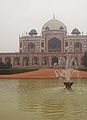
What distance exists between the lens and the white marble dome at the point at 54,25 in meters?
56.9

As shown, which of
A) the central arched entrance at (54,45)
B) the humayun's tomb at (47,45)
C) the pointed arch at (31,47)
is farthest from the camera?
the pointed arch at (31,47)

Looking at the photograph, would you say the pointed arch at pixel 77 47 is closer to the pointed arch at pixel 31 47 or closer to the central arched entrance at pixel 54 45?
the central arched entrance at pixel 54 45

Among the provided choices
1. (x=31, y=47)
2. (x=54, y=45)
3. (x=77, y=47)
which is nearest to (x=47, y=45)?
(x=54, y=45)

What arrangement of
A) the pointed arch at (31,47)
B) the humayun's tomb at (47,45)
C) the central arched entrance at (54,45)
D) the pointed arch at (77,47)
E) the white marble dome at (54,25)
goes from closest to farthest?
the humayun's tomb at (47,45) → the white marble dome at (54,25) → the pointed arch at (77,47) → the central arched entrance at (54,45) → the pointed arch at (31,47)

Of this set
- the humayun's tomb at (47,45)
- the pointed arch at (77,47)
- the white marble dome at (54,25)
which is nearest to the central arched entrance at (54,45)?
the humayun's tomb at (47,45)

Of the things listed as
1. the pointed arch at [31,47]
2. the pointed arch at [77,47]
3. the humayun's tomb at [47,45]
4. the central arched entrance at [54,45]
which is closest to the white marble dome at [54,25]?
the humayun's tomb at [47,45]

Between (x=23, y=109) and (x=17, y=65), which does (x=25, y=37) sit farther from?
(x=23, y=109)

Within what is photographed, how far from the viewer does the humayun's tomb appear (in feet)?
171

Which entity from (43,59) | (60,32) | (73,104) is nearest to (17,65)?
(43,59)

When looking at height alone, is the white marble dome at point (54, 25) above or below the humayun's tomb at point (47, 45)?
above

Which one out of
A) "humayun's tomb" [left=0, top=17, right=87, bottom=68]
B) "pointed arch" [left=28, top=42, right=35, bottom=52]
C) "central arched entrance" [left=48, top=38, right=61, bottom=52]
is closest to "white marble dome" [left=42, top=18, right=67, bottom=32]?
"humayun's tomb" [left=0, top=17, right=87, bottom=68]

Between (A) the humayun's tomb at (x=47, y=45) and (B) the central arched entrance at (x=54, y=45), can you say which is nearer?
(A) the humayun's tomb at (x=47, y=45)

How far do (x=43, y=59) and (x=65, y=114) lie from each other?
42.3 metres

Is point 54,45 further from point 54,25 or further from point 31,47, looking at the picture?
point 31,47
